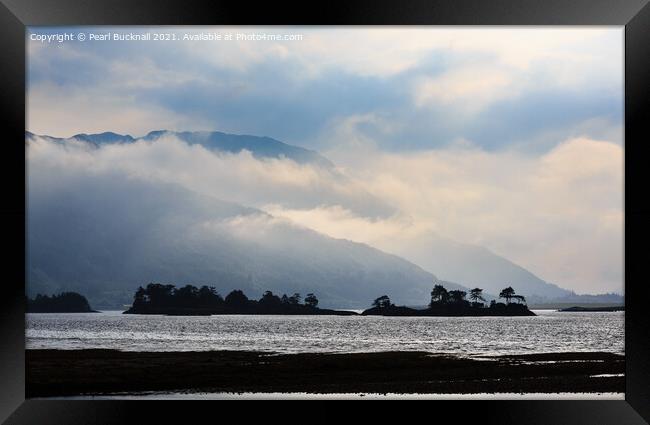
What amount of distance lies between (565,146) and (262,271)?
12979 mm

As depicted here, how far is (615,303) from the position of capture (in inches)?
802

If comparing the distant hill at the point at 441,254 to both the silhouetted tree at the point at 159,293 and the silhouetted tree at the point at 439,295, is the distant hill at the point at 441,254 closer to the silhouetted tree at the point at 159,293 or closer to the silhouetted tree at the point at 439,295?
the silhouetted tree at the point at 439,295

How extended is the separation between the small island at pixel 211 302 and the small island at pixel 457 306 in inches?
64.0

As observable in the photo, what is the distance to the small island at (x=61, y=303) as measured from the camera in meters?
25.3

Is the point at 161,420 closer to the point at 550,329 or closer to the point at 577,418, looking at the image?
the point at 577,418

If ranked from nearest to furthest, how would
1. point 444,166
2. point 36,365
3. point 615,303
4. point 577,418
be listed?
1. point 577,418
2. point 36,365
3. point 615,303
4. point 444,166

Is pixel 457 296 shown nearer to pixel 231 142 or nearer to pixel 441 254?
pixel 441 254

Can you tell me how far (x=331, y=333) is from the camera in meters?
22.9

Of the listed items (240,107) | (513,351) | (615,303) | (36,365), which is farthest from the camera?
(240,107)

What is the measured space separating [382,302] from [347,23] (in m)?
23.5

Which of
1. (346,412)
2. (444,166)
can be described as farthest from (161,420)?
(444,166)

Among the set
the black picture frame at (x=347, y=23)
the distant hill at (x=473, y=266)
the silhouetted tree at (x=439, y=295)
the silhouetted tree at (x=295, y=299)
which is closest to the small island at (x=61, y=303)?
the silhouetted tree at (x=295, y=299)

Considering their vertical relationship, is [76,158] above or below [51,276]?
above

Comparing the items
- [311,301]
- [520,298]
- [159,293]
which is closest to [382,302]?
[311,301]
